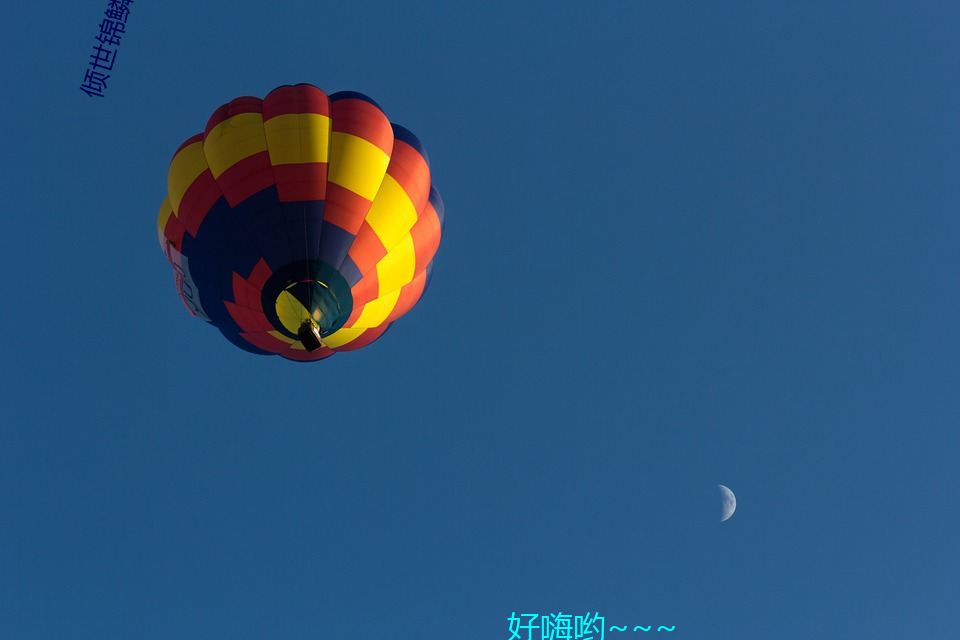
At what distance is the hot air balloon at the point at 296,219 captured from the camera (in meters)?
10.7

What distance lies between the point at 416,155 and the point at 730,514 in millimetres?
11625

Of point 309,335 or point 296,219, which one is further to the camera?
point 296,219

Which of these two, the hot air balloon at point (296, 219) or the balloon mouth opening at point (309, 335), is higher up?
the hot air balloon at point (296, 219)

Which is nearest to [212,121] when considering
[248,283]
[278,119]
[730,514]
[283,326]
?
[278,119]

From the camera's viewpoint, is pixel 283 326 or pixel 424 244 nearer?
pixel 283 326

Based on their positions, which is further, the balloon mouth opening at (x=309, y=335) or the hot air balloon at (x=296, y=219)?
the hot air balloon at (x=296, y=219)

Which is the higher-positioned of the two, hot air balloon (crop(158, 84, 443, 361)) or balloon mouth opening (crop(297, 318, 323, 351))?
hot air balloon (crop(158, 84, 443, 361))

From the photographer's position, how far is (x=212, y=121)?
11672 millimetres

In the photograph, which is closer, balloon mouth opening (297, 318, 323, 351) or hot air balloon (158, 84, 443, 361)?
balloon mouth opening (297, 318, 323, 351)

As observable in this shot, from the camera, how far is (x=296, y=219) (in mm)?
10711

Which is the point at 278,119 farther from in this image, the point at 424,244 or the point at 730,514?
the point at 730,514

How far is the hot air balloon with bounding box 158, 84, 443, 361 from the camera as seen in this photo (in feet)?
35.0

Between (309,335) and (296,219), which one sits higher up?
(296,219)

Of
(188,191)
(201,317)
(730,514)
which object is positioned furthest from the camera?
(730,514)
